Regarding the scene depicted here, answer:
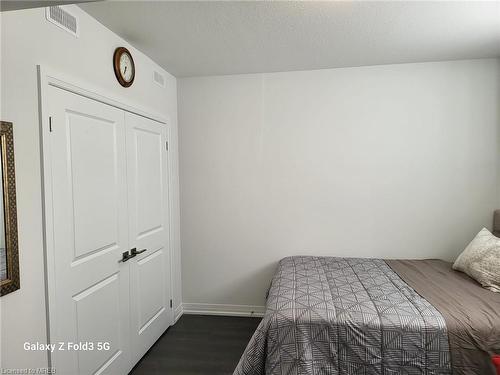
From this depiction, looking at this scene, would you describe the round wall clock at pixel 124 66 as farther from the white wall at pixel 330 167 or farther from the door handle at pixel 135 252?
the door handle at pixel 135 252

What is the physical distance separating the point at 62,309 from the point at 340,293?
1788 millimetres

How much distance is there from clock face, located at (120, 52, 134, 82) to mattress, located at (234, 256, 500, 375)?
2.01 meters

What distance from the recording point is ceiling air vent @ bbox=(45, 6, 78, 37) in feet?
5.01

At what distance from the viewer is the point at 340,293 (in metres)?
2.09

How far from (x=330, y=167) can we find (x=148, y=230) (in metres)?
1.88

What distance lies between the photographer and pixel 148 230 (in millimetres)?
2525

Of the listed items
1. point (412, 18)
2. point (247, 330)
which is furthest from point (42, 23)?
point (247, 330)

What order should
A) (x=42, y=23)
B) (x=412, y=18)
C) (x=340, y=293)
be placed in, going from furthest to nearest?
(x=340, y=293) → (x=412, y=18) → (x=42, y=23)

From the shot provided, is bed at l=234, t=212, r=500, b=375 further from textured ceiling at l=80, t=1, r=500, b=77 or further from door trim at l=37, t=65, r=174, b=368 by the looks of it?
textured ceiling at l=80, t=1, r=500, b=77

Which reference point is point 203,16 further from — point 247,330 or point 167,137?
point 247,330

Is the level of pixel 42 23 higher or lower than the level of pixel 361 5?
lower

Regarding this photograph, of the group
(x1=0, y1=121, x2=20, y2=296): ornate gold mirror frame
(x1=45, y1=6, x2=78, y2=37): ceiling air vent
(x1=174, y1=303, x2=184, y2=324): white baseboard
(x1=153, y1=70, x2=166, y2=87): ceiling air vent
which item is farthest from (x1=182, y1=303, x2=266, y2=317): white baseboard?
(x1=45, y1=6, x2=78, y2=37): ceiling air vent

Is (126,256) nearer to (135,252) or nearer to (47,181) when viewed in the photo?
(135,252)

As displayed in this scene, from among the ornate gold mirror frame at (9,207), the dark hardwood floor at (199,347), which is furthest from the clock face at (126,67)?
the dark hardwood floor at (199,347)
